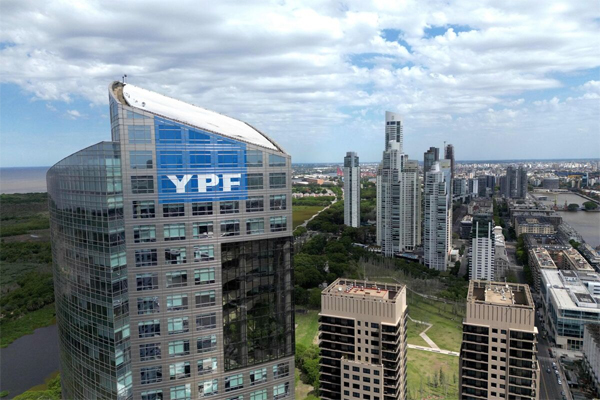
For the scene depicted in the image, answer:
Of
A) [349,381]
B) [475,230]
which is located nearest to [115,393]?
[349,381]

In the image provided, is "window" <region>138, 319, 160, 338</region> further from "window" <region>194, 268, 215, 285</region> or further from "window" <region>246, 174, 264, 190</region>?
"window" <region>246, 174, 264, 190</region>

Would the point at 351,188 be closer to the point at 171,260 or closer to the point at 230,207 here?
the point at 230,207

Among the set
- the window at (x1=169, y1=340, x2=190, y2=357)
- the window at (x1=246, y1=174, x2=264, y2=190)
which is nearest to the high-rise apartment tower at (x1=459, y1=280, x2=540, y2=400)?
the window at (x1=246, y1=174, x2=264, y2=190)

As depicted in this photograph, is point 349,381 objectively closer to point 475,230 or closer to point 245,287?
point 245,287

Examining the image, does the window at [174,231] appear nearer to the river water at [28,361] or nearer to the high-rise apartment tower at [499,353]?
the high-rise apartment tower at [499,353]

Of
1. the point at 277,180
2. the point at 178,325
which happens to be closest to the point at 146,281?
the point at 178,325
